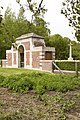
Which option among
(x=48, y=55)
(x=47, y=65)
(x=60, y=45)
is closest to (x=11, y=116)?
(x=47, y=65)

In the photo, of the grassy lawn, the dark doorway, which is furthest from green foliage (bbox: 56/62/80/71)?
the grassy lawn

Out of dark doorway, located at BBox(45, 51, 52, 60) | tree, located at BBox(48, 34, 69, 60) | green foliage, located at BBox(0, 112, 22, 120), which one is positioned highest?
tree, located at BBox(48, 34, 69, 60)

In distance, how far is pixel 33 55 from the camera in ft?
83.9

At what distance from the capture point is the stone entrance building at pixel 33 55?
24.0 meters

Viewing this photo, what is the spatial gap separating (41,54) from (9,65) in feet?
24.9

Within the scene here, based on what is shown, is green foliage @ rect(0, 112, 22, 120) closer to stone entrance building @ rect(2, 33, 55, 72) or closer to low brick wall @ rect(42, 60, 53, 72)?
low brick wall @ rect(42, 60, 53, 72)

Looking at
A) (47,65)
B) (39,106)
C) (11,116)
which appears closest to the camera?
Result: (11,116)

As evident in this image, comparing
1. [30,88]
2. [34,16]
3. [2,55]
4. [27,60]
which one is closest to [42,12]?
[34,16]

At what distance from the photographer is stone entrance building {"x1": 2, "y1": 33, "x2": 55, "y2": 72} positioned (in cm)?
2400

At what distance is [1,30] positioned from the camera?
235 inches

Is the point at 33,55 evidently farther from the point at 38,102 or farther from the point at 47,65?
the point at 38,102

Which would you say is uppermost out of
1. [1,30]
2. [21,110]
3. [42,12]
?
[42,12]

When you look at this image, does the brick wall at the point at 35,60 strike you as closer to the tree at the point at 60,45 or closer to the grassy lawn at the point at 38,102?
the tree at the point at 60,45

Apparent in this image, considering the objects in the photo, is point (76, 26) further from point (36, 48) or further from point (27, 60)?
point (27, 60)
